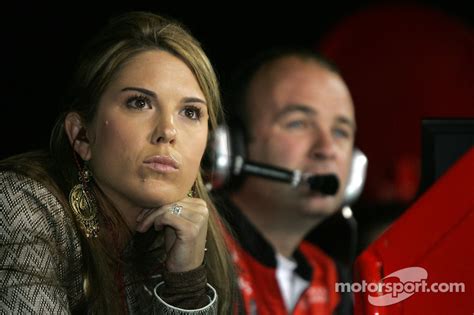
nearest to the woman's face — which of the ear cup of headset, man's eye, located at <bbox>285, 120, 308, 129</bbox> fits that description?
the ear cup of headset

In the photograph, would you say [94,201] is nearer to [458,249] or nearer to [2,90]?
[458,249]

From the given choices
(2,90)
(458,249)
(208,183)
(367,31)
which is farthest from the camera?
(367,31)

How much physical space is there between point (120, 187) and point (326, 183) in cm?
77

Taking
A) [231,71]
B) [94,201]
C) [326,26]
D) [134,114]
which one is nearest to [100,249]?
[94,201]

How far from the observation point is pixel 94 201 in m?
1.37

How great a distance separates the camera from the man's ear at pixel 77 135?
54.2 inches

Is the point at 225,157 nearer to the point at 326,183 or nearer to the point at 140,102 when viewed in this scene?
the point at 326,183

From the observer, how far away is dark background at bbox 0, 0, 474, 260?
2166 mm

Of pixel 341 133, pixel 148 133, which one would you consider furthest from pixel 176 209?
pixel 341 133

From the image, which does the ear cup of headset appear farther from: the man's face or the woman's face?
the woman's face

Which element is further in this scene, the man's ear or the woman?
the man's ear

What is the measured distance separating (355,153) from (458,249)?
3.81ft

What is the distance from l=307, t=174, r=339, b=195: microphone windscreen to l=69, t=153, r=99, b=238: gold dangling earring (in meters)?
0.74

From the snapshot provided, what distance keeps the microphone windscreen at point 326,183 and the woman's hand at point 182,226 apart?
0.67 m
